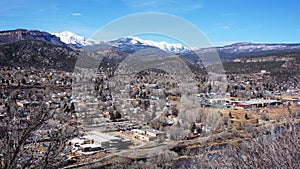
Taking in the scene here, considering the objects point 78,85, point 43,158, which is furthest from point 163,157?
point 43,158

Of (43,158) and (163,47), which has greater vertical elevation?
(163,47)

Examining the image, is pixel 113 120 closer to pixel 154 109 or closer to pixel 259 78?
pixel 154 109

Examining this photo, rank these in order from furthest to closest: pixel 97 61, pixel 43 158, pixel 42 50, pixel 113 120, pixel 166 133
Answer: pixel 42 50, pixel 113 120, pixel 97 61, pixel 166 133, pixel 43 158

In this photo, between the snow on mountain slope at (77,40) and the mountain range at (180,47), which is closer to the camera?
the snow on mountain slope at (77,40)

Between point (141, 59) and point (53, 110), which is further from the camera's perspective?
point (141, 59)

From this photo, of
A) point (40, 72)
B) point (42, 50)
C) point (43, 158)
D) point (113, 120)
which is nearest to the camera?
point (43, 158)

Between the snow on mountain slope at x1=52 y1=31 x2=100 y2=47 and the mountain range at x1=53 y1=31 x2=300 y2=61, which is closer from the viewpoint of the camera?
the snow on mountain slope at x1=52 y1=31 x2=100 y2=47

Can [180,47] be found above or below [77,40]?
below

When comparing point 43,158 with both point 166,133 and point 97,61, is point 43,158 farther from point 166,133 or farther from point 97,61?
point 97,61

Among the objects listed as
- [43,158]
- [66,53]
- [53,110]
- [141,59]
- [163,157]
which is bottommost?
[163,157]

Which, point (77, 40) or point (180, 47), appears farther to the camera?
point (77, 40)
